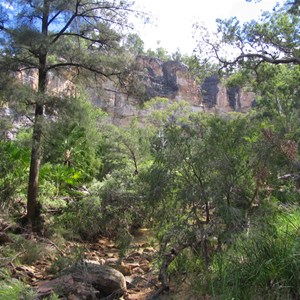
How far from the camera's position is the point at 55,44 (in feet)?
26.9

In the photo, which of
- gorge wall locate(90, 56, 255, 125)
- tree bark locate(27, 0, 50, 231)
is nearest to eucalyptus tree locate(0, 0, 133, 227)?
tree bark locate(27, 0, 50, 231)

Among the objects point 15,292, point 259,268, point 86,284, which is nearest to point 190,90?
point 86,284

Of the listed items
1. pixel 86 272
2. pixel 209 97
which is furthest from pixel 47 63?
pixel 209 97

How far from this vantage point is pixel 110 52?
9.12 m

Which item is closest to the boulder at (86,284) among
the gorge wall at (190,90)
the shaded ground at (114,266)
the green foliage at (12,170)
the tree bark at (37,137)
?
the shaded ground at (114,266)

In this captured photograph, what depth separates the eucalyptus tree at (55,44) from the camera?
7.89 meters

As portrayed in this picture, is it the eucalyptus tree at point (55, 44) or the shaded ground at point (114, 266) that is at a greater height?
the eucalyptus tree at point (55, 44)

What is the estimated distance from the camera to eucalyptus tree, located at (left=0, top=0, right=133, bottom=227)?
7895mm

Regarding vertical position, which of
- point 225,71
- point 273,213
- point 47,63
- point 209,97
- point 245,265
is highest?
point 209,97

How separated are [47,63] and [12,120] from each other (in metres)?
1.72

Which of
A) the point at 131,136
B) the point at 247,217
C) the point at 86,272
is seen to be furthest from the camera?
the point at 131,136

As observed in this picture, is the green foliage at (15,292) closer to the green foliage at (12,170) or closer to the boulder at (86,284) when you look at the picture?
the boulder at (86,284)

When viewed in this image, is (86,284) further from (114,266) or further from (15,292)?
(114,266)

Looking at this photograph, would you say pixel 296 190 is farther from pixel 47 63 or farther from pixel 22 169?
pixel 22 169
